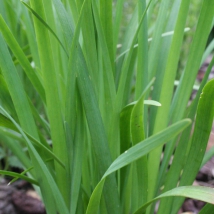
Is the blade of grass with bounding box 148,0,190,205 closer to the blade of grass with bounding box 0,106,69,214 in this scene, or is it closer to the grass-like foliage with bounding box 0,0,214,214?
the grass-like foliage with bounding box 0,0,214,214

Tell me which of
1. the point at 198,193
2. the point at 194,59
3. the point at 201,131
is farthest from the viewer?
the point at 194,59

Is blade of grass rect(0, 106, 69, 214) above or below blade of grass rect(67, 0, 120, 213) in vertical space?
below

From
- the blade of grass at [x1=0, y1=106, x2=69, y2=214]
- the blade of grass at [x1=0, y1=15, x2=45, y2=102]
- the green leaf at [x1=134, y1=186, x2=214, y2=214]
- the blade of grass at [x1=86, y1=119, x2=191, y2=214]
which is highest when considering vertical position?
the blade of grass at [x1=0, y1=15, x2=45, y2=102]

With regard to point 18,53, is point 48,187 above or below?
below

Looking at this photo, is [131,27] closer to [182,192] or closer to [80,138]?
[80,138]

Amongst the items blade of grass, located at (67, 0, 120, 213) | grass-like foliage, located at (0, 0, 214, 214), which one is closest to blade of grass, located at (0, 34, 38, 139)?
grass-like foliage, located at (0, 0, 214, 214)

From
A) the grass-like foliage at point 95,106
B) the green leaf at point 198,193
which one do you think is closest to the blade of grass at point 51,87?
the grass-like foliage at point 95,106

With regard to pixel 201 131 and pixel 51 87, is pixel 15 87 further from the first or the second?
pixel 201 131

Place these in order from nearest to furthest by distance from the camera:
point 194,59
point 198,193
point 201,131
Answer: point 198,193 < point 201,131 < point 194,59

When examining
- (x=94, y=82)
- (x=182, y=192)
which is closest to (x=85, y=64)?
(x=94, y=82)

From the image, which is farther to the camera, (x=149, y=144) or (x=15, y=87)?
(x=15, y=87)

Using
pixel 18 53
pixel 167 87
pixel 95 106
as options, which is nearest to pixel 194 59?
pixel 167 87
